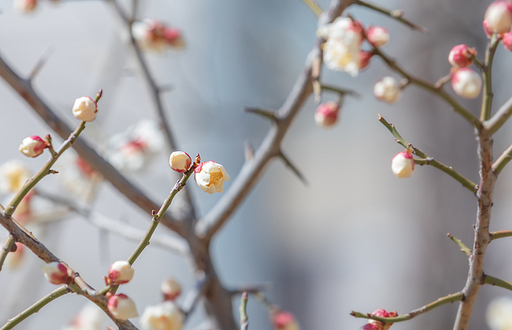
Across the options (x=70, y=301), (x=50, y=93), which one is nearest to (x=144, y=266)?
(x=70, y=301)

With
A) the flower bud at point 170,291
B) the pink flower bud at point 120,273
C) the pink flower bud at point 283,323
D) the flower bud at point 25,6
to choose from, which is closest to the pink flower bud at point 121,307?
the pink flower bud at point 120,273

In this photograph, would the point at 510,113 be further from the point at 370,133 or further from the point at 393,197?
the point at 370,133

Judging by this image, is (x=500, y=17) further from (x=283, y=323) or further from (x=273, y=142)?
(x=283, y=323)

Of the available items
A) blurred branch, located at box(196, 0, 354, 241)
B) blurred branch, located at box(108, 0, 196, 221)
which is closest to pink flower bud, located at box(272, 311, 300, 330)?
blurred branch, located at box(196, 0, 354, 241)

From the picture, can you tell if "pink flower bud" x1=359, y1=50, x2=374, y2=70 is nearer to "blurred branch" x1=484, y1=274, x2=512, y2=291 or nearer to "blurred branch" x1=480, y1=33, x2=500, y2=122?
"blurred branch" x1=480, y1=33, x2=500, y2=122

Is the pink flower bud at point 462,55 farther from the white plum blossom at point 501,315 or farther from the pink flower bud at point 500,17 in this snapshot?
the white plum blossom at point 501,315

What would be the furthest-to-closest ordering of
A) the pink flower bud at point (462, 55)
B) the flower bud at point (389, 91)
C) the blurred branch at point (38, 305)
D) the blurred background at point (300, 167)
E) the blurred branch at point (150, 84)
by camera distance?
1. the blurred background at point (300, 167)
2. the blurred branch at point (150, 84)
3. the flower bud at point (389, 91)
4. the pink flower bud at point (462, 55)
5. the blurred branch at point (38, 305)
